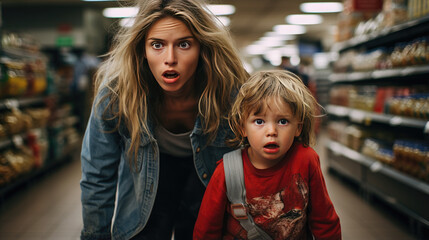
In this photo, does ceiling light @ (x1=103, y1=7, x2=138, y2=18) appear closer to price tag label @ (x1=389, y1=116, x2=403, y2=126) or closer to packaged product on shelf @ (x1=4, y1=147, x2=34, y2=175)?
packaged product on shelf @ (x1=4, y1=147, x2=34, y2=175)

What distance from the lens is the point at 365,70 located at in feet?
14.2

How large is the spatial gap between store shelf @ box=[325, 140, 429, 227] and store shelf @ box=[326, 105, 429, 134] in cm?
42

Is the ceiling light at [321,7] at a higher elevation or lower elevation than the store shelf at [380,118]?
higher

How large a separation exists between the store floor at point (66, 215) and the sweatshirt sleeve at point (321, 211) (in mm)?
1971

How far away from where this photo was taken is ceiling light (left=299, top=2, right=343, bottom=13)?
31.2 ft

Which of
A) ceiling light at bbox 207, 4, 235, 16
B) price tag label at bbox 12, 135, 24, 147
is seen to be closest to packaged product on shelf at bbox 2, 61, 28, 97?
price tag label at bbox 12, 135, 24, 147

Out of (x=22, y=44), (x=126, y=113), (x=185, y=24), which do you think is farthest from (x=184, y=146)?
(x=22, y=44)

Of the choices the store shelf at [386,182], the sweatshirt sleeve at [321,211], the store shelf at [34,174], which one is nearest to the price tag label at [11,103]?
the store shelf at [34,174]

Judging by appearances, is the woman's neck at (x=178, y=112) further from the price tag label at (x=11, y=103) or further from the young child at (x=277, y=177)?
the price tag label at (x=11, y=103)

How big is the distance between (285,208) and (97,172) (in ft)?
2.49

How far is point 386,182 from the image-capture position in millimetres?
3482

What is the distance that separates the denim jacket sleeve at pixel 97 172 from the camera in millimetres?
1480

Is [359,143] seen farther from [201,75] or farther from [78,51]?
[78,51]

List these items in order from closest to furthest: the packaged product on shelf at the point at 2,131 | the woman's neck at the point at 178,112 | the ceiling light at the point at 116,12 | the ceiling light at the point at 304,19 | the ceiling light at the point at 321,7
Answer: the woman's neck at the point at 178,112 → the packaged product on shelf at the point at 2,131 → the ceiling light at the point at 321,7 → the ceiling light at the point at 116,12 → the ceiling light at the point at 304,19
